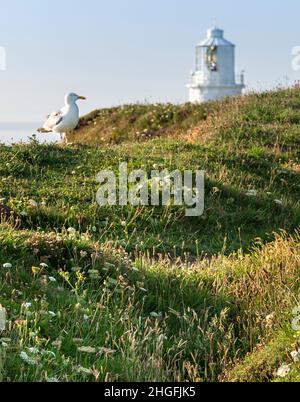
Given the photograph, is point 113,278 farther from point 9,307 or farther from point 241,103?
point 241,103

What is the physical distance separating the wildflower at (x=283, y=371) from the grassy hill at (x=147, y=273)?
0.04m

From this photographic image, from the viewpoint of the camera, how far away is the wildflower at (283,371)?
6098mm

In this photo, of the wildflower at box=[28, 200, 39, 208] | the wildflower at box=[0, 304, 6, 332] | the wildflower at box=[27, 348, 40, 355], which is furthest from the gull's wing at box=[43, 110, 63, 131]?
the wildflower at box=[27, 348, 40, 355]

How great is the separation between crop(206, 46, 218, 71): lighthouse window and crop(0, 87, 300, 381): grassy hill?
157 ft

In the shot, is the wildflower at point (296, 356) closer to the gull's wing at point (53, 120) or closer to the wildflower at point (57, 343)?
the wildflower at point (57, 343)

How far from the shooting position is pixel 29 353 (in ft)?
19.9

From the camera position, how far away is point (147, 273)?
908cm

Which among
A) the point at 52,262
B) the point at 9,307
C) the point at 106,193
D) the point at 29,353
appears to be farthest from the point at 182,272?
→ the point at 106,193

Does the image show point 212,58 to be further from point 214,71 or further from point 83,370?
point 83,370

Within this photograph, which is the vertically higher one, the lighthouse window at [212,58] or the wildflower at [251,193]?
the lighthouse window at [212,58]

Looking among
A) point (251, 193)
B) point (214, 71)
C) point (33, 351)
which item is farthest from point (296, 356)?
point (214, 71)

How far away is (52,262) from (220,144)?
936cm

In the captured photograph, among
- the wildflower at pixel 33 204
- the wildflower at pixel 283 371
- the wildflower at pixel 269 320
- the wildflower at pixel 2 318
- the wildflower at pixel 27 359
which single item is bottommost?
the wildflower at pixel 283 371

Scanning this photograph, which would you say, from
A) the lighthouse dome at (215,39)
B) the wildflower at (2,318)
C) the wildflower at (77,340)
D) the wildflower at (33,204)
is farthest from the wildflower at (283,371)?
the lighthouse dome at (215,39)
